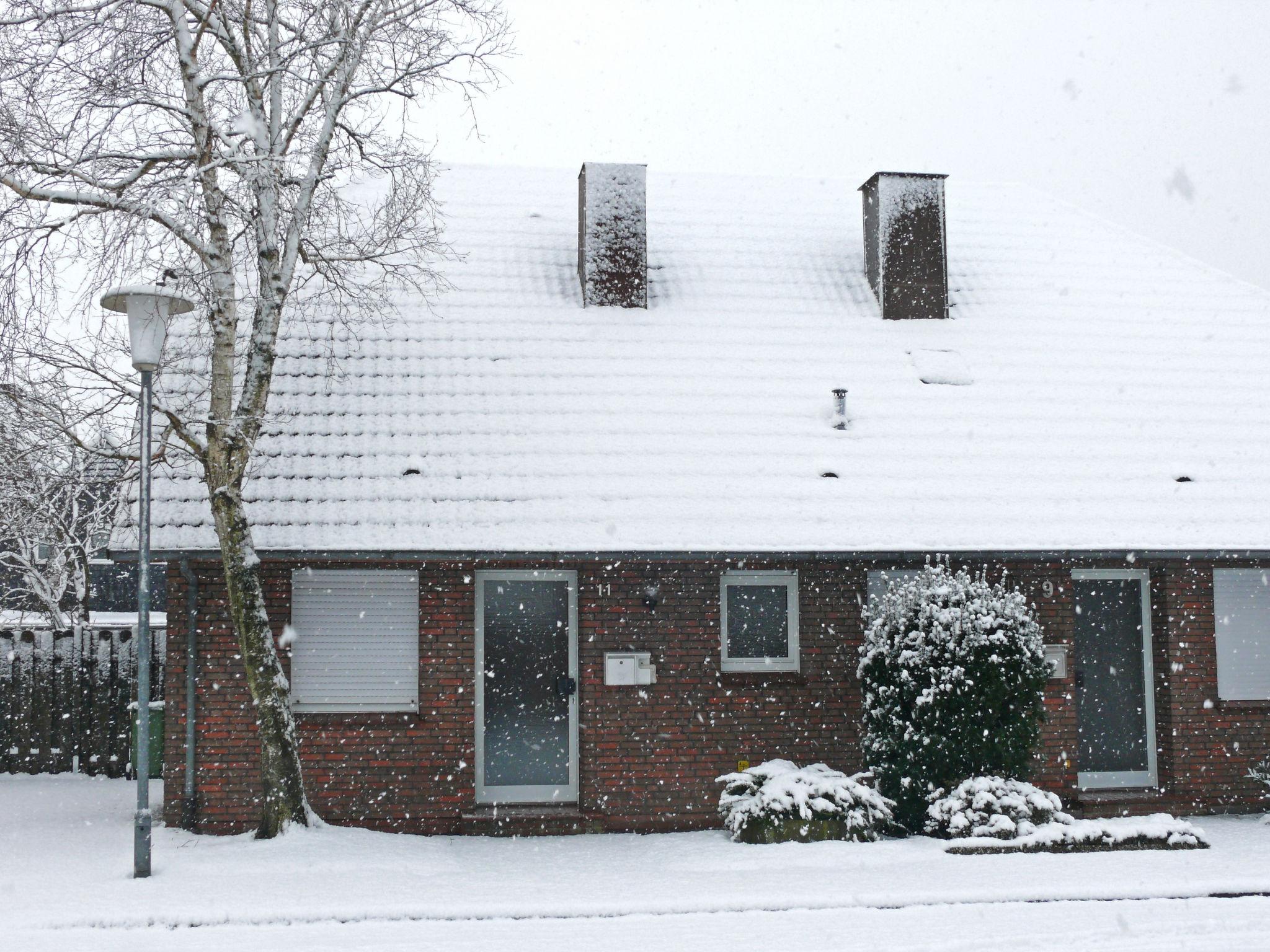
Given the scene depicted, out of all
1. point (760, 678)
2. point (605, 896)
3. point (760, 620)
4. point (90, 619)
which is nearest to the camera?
point (605, 896)

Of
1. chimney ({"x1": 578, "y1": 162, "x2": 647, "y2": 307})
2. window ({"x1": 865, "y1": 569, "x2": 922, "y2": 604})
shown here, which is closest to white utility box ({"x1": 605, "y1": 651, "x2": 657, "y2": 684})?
window ({"x1": 865, "y1": 569, "x2": 922, "y2": 604})

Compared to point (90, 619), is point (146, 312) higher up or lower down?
higher up

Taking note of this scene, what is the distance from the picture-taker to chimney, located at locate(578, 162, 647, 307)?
44.5ft

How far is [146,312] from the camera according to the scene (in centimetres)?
880

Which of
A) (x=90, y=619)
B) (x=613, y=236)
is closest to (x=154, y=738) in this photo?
(x=613, y=236)

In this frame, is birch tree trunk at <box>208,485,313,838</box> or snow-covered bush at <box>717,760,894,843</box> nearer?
birch tree trunk at <box>208,485,313,838</box>

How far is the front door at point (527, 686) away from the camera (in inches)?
448

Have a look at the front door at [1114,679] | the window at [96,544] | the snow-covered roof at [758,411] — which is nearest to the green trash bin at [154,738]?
the snow-covered roof at [758,411]

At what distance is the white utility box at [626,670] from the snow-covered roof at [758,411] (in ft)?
4.00

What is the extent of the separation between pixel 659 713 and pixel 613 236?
5.70m

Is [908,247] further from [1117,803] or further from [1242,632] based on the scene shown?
[1117,803]

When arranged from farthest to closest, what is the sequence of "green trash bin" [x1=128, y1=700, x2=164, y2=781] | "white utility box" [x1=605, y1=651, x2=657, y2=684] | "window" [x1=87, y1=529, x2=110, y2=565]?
1. "window" [x1=87, y1=529, x2=110, y2=565]
2. "green trash bin" [x1=128, y1=700, x2=164, y2=781]
3. "white utility box" [x1=605, y1=651, x2=657, y2=684]

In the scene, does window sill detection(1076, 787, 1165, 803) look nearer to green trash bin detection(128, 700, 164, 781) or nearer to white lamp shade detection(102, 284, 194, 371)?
white lamp shade detection(102, 284, 194, 371)

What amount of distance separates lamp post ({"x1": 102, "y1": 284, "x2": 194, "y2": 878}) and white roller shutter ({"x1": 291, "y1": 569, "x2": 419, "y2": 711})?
226 cm
